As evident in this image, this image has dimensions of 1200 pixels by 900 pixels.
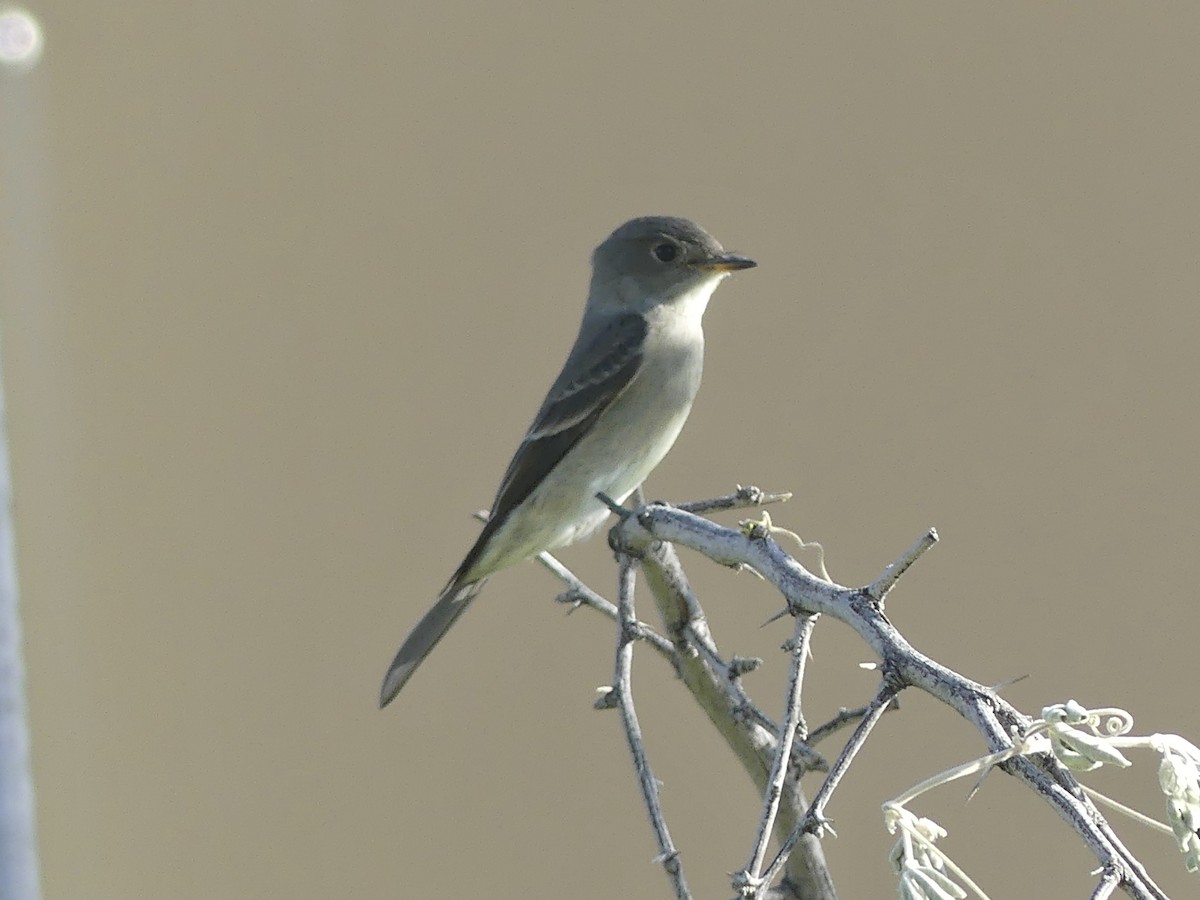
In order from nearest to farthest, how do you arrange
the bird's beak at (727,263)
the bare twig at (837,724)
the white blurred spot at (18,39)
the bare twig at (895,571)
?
the bare twig at (895,571) < the bare twig at (837,724) < the bird's beak at (727,263) < the white blurred spot at (18,39)

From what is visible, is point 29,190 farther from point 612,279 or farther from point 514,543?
point 514,543

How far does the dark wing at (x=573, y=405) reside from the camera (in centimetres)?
317

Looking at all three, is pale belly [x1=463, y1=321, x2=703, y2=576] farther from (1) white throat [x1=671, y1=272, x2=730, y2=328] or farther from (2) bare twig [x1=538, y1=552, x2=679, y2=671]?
(2) bare twig [x1=538, y1=552, x2=679, y2=671]

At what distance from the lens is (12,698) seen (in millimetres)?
3232

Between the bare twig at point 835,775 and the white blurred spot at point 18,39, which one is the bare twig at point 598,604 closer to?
the bare twig at point 835,775

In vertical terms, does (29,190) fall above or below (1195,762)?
above

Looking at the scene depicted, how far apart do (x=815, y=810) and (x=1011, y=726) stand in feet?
0.59

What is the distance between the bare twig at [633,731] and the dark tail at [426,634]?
2.68ft

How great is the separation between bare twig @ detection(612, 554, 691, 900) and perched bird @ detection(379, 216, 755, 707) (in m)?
1.10

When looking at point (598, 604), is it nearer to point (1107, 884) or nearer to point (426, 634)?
point (426, 634)

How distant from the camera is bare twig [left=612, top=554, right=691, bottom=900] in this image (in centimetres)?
133

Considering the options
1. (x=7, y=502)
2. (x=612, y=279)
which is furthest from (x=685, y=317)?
(x=7, y=502)

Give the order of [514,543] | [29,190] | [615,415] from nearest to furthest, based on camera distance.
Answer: [514,543] < [615,415] < [29,190]

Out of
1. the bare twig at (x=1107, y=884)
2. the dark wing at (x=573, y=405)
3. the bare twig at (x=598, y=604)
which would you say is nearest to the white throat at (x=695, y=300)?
the dark wing at (x=573, y=405)
